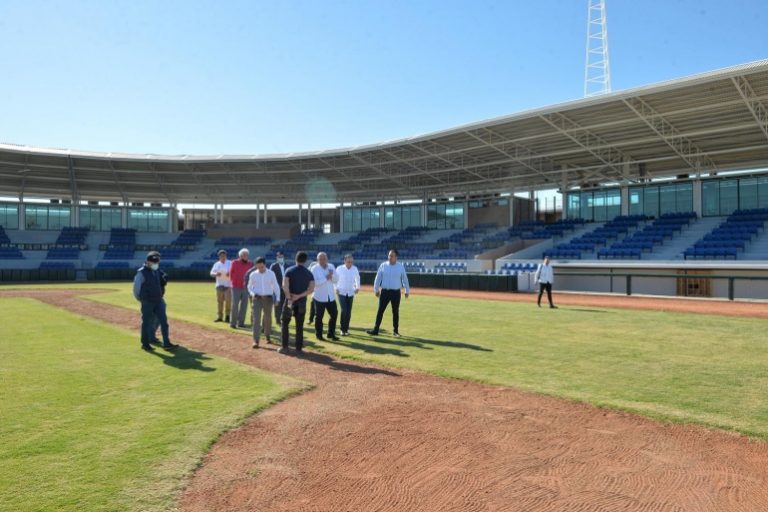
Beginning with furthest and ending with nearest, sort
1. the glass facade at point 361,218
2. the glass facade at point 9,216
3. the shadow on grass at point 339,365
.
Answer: the glass facade at point 361,218, the glass facade at point 9,216, the shadow on grass at point 339,365

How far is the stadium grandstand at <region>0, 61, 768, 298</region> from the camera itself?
28.9 metres

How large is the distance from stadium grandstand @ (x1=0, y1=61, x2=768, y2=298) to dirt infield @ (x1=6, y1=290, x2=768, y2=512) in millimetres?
21572

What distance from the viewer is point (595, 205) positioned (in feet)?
145

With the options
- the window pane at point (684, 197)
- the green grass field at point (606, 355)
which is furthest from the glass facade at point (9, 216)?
the window pane at point (684, 197)

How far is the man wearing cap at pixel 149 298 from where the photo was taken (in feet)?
35.3

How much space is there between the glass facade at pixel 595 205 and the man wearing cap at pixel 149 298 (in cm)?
3965

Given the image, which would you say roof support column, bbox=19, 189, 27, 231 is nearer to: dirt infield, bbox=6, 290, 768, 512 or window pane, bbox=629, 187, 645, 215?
window pane, bbox=629, 187, 645, 215

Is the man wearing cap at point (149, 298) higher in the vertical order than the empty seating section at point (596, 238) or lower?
lower

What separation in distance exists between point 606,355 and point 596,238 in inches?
1168

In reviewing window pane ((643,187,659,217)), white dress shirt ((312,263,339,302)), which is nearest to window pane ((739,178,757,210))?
window pane ((643,187,659,217))

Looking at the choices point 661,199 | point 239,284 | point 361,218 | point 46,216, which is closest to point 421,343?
point 239,284

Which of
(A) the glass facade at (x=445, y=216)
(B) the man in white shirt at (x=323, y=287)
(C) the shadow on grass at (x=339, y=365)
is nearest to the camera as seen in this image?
(C) the shadow on grass at (x=339, y=365)

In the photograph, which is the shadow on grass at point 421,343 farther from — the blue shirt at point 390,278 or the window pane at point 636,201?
the window pane at point 636,201

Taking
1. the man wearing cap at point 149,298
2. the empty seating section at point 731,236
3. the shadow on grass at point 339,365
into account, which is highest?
the empty seating section at point 731,236
